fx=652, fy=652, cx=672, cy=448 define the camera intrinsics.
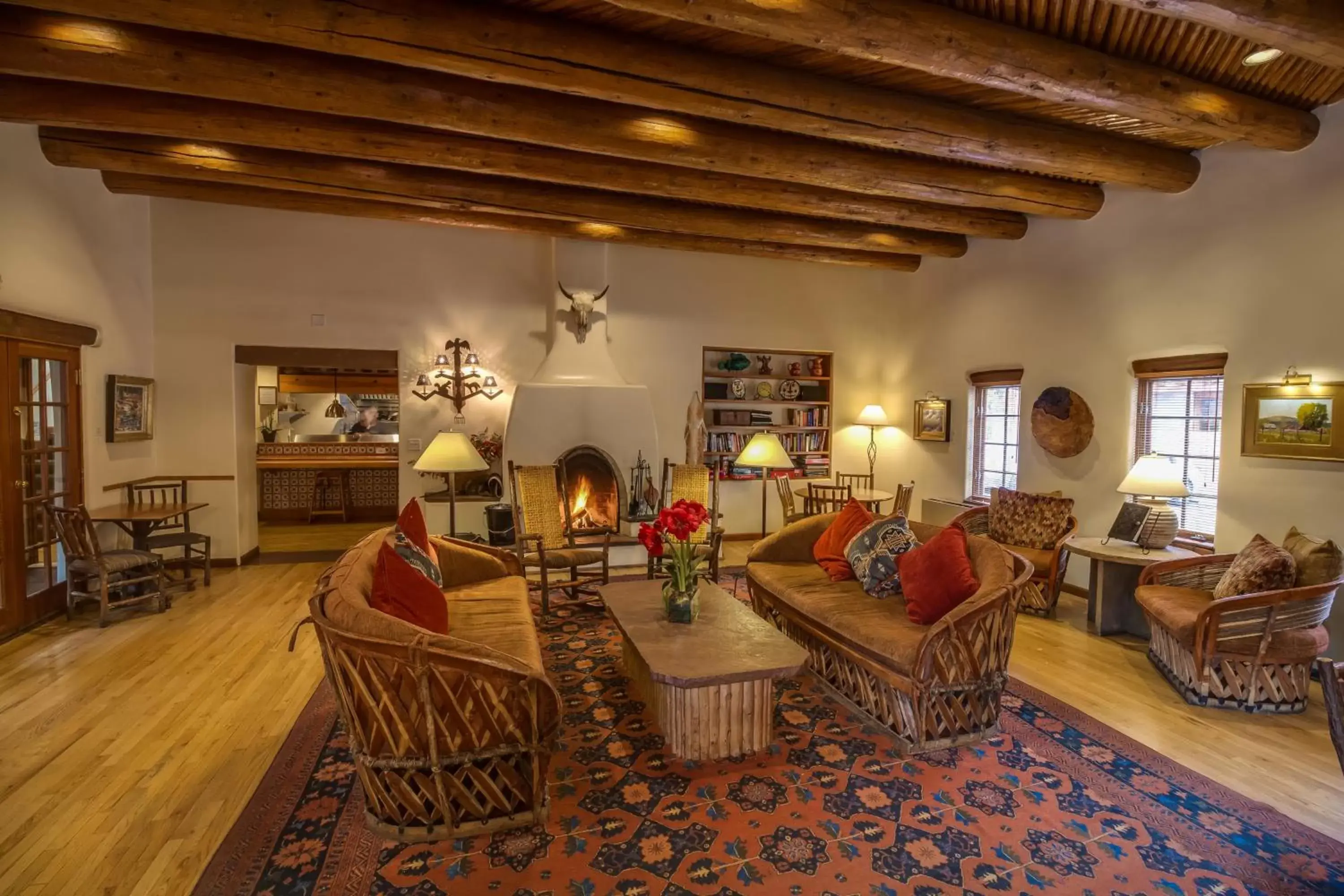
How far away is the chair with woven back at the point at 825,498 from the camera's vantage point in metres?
6.35

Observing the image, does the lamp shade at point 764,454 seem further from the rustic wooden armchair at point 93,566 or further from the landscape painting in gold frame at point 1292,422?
the rustic wooden armchair at point 93,566

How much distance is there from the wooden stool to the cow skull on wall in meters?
4.17

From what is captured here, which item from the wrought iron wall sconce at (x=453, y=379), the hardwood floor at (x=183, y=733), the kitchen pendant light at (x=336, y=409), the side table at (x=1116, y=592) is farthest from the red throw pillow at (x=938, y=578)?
the kitchen pendant light at (x=336, y=409)

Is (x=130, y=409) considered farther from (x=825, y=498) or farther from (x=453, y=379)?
(x=825, y=498)

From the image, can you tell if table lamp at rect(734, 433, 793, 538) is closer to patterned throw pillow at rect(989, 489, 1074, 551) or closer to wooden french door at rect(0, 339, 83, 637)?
patterned throw pillow at rect(989, 489, 1074, 551)

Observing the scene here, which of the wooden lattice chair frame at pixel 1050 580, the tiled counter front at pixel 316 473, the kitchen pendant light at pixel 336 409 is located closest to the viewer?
the wooden lattice chair frame at pixel 1050 580

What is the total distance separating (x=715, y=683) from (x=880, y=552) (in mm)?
1553

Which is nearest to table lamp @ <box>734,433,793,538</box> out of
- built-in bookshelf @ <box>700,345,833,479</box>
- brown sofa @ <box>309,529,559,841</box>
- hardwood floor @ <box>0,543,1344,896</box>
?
built-in bookshelf @ <box>700,345,833,479</box>

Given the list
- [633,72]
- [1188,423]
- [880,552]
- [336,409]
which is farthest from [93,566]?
[1188,423]

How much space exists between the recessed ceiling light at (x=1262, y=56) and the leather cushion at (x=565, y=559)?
4.64 meters

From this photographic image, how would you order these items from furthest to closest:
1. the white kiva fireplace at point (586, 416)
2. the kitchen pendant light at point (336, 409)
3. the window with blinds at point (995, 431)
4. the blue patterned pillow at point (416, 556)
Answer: the kitchen pendant light at point (336, 409) → the white kiva fireplace at point (586, 416) → the window with blinds at point (995, 431) → the blue patterned pillow at point (416, 556)

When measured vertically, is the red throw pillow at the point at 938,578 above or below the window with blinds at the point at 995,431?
below

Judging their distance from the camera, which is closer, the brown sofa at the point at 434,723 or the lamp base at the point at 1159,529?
the brown sofa at the point at 434,723

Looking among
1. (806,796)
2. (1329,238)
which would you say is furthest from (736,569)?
(1329,238)
